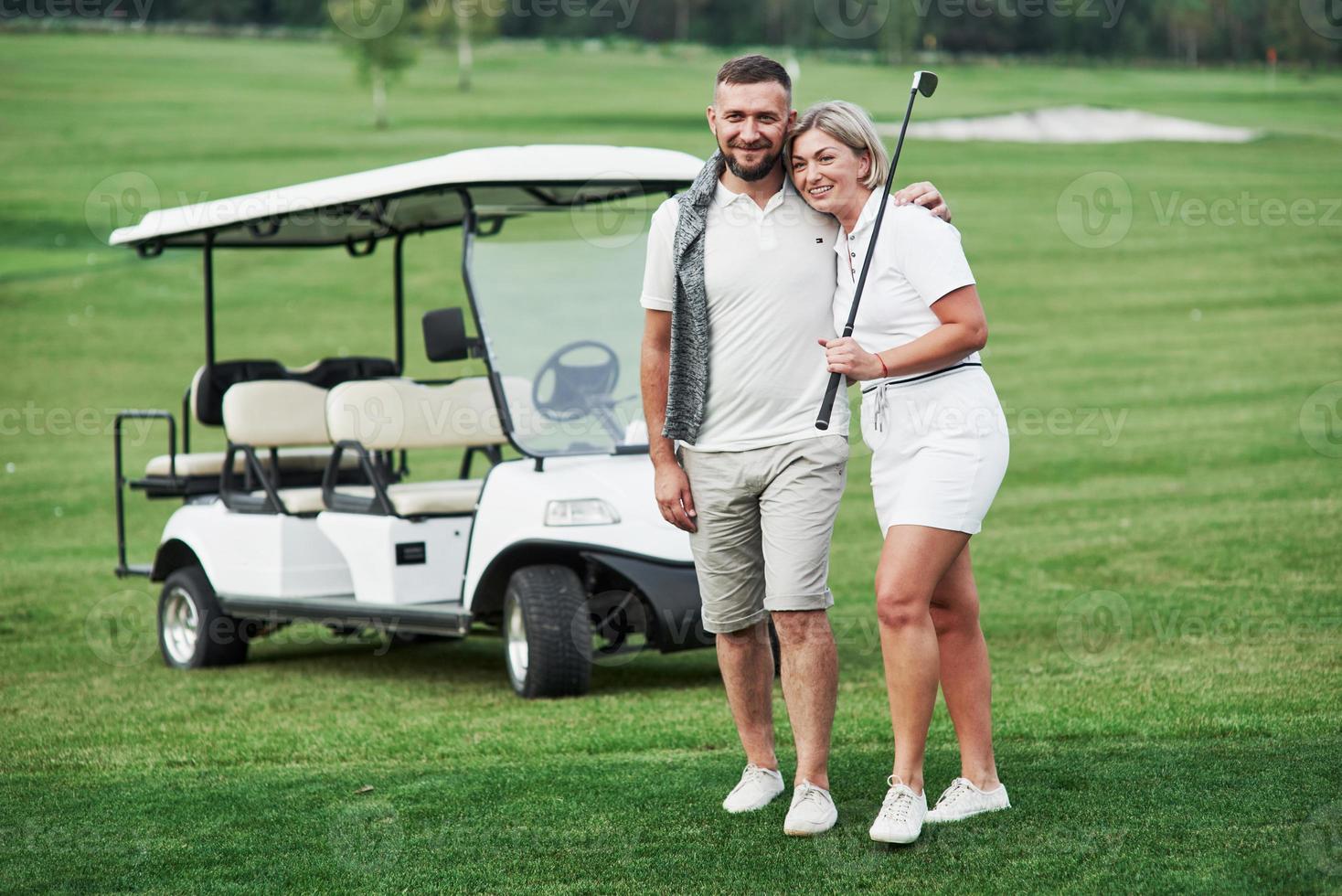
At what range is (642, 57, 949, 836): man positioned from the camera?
418 cm

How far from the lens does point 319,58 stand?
6150 centimetres

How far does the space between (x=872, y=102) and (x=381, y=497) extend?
123 ft

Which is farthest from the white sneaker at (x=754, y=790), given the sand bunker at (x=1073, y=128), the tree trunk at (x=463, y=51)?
the tree trunk at (x=463, y=51)

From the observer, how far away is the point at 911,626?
3.94 metres

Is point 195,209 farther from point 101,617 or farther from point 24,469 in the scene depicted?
point 24,469

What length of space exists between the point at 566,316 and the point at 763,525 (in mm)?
3039

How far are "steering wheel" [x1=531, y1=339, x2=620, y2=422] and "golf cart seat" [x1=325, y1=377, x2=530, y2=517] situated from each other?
11 cm


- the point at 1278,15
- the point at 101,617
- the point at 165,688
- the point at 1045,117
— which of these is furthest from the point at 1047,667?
the point at 1278,15

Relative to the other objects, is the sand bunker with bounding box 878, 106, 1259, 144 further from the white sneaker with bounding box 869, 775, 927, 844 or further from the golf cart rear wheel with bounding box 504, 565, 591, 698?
the white sneaker with bounding box 869, 775, 927, 844

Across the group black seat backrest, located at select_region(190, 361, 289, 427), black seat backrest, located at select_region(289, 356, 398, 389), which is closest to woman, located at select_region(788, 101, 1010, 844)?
black seat backrest, located at select_region(289, 356, 398, 389)

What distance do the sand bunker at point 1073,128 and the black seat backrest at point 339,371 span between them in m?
31.6

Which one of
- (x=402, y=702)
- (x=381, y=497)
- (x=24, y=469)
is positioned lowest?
(x=24, y=469)

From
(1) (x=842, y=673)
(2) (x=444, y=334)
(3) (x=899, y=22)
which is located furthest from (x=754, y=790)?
(3) (x=899, y=22)

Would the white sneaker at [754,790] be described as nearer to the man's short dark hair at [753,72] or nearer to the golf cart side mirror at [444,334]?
the man's short dark hair at [753,72]
